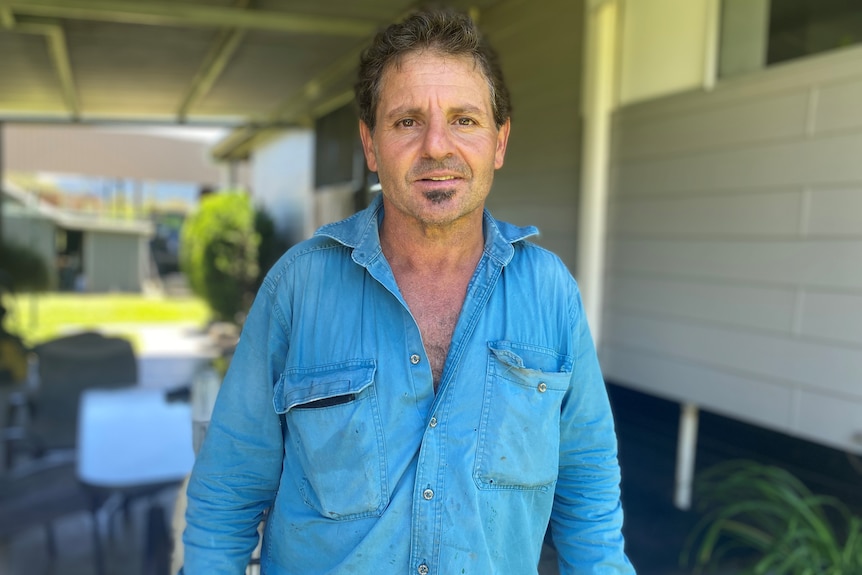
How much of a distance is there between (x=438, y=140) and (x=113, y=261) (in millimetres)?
14486

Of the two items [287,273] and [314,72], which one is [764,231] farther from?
[314,72]

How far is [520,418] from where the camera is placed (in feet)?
3.80

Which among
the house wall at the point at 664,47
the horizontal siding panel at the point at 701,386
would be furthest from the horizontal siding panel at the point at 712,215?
the horizontal siding panel at the point at 701,386

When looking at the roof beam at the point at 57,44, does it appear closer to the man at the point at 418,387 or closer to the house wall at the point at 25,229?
the house wall at the point at 25,229

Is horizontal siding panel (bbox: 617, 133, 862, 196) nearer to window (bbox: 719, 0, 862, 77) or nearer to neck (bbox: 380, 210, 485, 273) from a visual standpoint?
window (bbox: 719, 0, 862, 77)

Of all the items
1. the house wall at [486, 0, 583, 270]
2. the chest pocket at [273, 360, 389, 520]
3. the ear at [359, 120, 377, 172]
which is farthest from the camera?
the house wall at [486, 0, 583, 270]

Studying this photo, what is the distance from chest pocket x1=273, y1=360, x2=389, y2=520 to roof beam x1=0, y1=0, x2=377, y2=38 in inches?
138

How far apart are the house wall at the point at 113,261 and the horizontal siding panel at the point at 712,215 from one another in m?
12.5

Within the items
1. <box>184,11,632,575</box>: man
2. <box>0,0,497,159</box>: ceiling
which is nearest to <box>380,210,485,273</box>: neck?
<box>184,11,632,575</box>: man

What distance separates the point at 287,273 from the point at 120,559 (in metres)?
2.57

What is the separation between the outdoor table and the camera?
103 inches

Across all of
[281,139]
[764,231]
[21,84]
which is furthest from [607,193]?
[281,139]

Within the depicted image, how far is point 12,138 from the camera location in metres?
16.1

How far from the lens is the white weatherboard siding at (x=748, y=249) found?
7.98 ft
